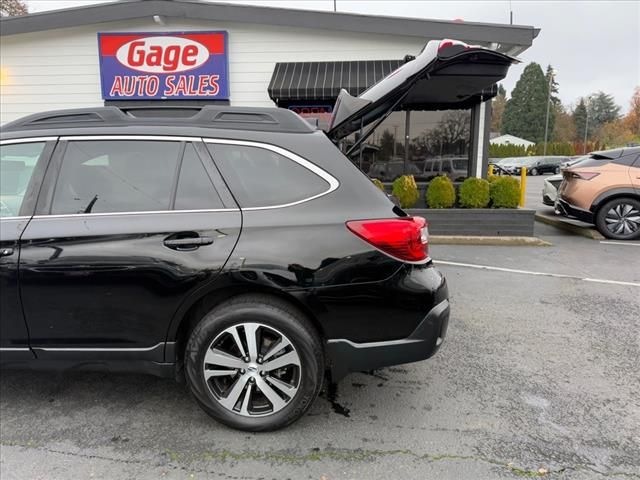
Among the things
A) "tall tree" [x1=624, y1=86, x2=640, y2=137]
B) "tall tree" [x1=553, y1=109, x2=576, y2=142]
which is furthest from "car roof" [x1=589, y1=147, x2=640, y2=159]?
"tall tree" [x1=553, y1=109, x2=576, y2=142]

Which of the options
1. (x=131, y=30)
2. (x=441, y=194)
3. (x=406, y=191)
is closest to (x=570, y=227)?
(x=441, y=194)

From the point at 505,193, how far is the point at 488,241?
1017mm

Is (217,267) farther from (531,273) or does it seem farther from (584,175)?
(584,175)

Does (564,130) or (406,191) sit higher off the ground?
(564,130)

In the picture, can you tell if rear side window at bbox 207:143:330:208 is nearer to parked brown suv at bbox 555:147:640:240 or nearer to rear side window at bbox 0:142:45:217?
rear side window at bbox 0:142:45:217

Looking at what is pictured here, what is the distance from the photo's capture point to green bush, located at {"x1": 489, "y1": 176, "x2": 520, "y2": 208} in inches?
317

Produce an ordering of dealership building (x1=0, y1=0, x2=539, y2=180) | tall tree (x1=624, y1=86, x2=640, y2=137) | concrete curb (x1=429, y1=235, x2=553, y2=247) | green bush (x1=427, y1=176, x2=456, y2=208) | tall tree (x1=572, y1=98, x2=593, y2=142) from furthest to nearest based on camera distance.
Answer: tall tree (x1=572, y1=98, x2=593, y2=142) < tall tree (x1=624, y1=86, x2=640, y2=137) < dealership building (x1=0, y1=0, x2=539, y2=180) < green bush (x1=427, y1=176, x2=456, y2=208) < concrete curb (x1=429, y1=235, x2=553, y2=247)

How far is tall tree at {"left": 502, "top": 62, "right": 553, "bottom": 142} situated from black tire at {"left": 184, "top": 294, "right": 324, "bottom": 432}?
278 ft

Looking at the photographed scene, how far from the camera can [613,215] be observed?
809cm

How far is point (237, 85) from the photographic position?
954cm

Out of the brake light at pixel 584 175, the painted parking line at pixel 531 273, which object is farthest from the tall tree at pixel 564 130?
the painted parking line at pixel 531 273

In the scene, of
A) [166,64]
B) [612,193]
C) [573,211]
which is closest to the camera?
[612,193]

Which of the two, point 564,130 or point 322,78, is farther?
point 564,130

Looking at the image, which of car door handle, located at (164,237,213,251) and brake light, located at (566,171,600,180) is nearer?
car door handle, located at (164,237,213,251)
